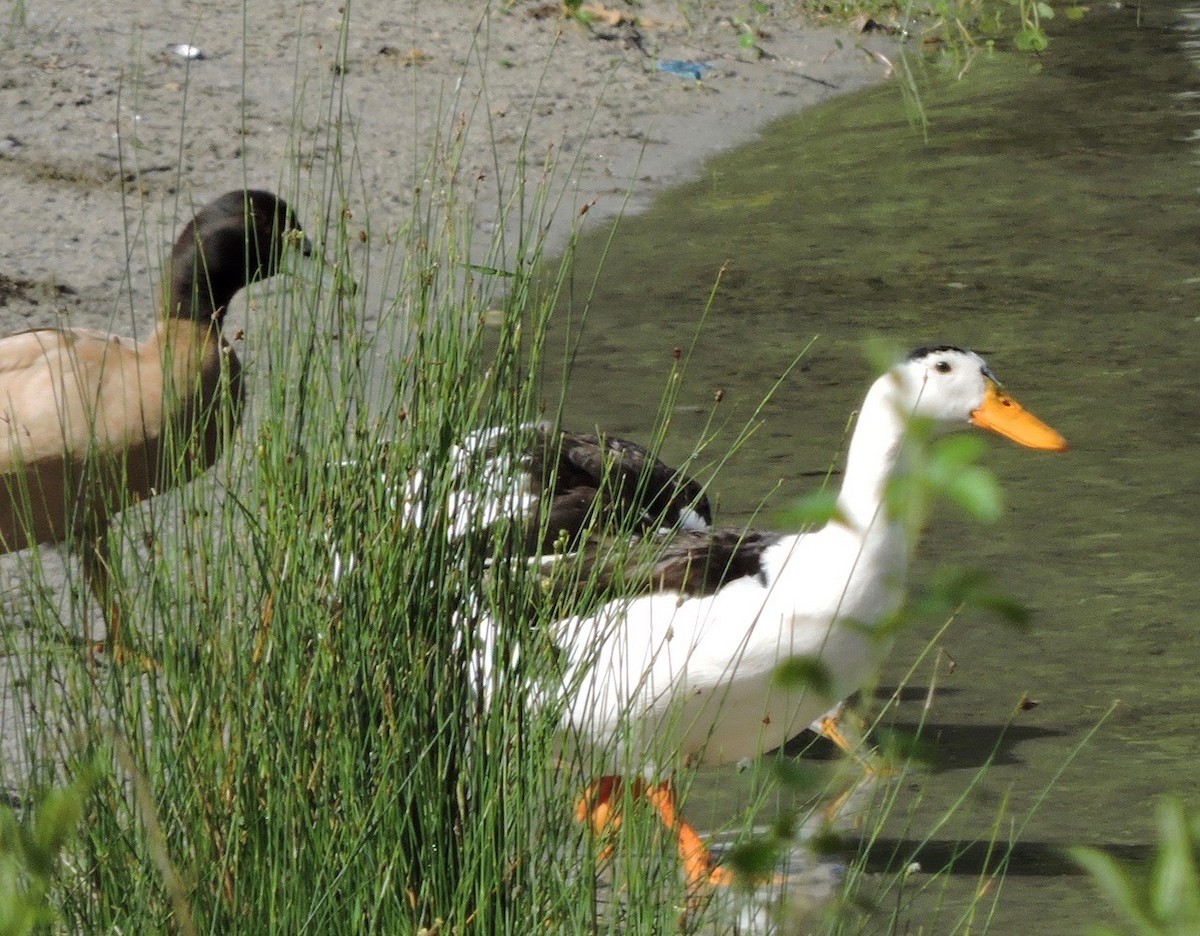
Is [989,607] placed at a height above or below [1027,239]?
above

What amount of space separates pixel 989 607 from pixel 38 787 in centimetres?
166

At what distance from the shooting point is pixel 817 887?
3789 mm

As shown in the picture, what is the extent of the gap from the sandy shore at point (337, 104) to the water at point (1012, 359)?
16.0 inches

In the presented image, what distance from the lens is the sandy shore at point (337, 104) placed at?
7141 mm

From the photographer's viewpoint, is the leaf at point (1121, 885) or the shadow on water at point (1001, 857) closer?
the leaf at point (1121, 885)

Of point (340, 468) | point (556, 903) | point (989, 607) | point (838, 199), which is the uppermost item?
point (989, 607)

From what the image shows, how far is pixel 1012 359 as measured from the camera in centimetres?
675

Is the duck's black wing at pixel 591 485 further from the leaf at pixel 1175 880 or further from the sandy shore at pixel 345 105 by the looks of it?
the leaf at pixel 1175 880

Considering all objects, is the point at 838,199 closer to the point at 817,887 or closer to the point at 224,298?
the point at 224,298

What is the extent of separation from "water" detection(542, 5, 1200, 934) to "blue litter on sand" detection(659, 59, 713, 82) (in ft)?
2.03

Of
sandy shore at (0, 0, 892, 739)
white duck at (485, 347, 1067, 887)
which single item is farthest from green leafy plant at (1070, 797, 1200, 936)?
sandy shore at (0, 0, 892, 739)

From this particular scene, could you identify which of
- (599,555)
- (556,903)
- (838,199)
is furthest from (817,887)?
(838,199)

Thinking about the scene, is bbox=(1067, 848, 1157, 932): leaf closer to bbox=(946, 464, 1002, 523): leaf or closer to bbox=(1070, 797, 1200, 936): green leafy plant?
bbox=(1070, 797, 1200, 936): green leafy plant

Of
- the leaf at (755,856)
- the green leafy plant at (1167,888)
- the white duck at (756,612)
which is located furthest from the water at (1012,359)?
the green leafy plant at (1167,888)
